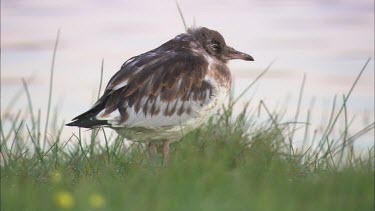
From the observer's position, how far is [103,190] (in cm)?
604

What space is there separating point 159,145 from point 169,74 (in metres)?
1.57

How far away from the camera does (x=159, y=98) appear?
845 cm

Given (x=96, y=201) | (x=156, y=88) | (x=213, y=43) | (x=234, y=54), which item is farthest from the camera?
(x=234, y=54)

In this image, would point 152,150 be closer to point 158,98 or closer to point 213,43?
point 158,98

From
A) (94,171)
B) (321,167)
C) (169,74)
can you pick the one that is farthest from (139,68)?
(321,167)

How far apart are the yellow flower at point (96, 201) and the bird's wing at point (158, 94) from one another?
2.83m

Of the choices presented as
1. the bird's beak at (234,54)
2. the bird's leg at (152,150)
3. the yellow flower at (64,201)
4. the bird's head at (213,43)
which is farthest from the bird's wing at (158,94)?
the yellow flower at (64,201)

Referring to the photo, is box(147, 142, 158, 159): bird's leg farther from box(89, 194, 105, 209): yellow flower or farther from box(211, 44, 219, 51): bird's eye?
box(89, 194, 105, 209): yellow flower

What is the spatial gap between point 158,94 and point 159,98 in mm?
48

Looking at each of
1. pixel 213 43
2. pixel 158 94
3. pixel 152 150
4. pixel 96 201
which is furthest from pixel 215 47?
pixel 96 201

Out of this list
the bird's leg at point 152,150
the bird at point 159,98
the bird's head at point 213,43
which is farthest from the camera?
the bird's head at point 213,43

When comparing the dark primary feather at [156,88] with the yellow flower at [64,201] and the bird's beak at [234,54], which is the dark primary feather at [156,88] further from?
the yellow flower at [64,201]

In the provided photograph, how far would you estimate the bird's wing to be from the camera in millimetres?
8320

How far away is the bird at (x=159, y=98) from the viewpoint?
8.32 meters
